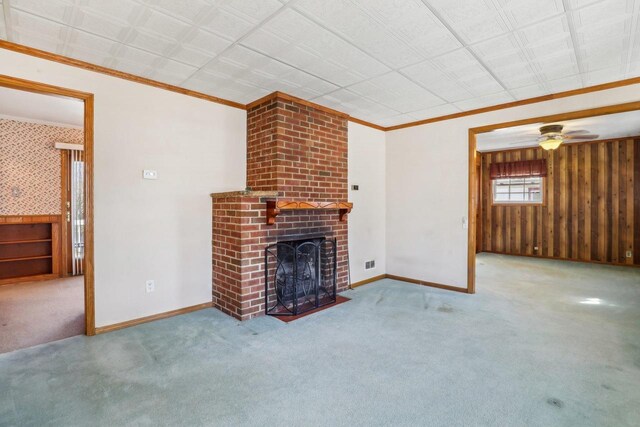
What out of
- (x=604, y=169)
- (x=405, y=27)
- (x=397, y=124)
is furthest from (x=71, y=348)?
(x=604, y=169)

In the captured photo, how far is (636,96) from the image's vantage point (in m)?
3.09

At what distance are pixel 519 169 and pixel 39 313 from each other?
330 inches

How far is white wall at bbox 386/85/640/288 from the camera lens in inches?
165

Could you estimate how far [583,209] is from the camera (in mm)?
6320

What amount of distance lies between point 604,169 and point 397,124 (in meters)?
4.55

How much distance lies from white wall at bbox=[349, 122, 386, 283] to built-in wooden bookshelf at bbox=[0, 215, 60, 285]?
4651mm

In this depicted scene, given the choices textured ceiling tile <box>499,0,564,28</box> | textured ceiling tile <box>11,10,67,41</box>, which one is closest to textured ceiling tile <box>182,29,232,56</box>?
textured ceiling tile <box>11,10,67,41</box>

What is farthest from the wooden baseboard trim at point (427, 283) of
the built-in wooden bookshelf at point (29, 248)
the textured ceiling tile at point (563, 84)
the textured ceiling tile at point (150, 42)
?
the built-in wooden bookshelf at point (29, 248)

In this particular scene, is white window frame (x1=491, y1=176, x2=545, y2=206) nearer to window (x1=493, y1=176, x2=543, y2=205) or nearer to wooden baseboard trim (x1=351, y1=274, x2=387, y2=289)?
window (x1=493, y1=176, x2=543, y2=205)

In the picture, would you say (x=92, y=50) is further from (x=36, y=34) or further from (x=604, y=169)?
(x=604, y=169)

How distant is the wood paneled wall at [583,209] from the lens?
587 cm

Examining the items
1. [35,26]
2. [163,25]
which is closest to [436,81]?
[163,25]

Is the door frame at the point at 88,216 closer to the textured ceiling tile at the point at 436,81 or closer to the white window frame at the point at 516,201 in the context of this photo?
the textured ceiling tile at the point at 436,81

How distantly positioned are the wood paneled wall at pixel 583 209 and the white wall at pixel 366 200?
13.2 ft
